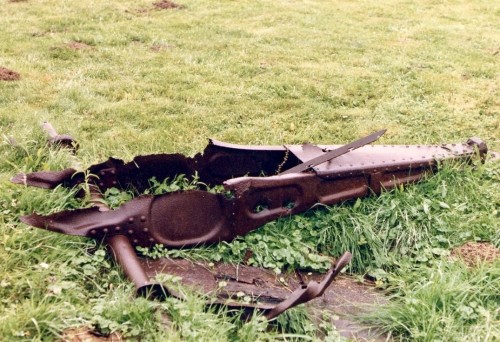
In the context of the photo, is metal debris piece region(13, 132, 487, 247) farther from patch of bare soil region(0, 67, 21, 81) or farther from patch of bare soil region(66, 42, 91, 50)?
patch of bare soil region(66, 42, 91, 50)

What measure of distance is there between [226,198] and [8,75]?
4.35 metres

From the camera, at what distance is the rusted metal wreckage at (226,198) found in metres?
3.46

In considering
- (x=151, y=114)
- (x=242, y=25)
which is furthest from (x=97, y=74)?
(x=242, y=25)

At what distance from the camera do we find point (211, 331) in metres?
2.97

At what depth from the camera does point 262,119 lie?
634cm

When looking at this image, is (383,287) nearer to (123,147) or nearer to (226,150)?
(226,150)

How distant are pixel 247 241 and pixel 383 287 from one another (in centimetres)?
98

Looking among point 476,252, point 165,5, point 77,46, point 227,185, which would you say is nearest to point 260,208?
point 227,185

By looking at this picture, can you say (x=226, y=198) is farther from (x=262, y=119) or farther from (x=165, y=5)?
(x=165, y=5)

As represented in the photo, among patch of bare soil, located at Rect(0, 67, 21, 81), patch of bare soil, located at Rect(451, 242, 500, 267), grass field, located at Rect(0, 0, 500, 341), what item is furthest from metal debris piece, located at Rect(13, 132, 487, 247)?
patch of bare soil, located at Rect(0, 67, 21, 81)

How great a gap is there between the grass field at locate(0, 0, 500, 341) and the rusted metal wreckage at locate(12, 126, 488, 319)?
11 centimetres

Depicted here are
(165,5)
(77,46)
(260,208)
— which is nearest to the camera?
(260,208)

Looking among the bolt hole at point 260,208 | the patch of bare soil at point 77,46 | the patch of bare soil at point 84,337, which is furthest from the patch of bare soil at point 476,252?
the patch of bare soil at point 77,46

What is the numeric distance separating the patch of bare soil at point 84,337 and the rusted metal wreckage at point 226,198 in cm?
30
